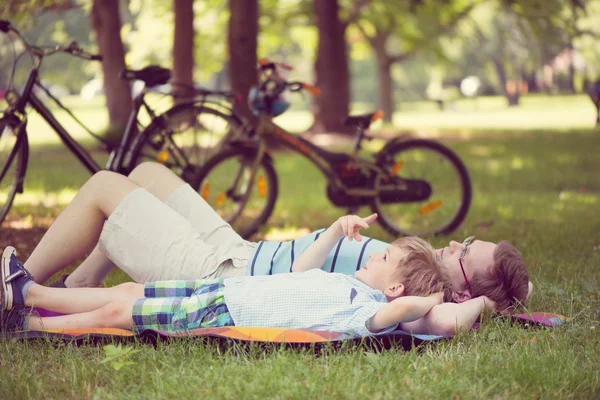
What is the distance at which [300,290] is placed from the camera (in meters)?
3.30

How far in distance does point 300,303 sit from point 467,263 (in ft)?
2.67

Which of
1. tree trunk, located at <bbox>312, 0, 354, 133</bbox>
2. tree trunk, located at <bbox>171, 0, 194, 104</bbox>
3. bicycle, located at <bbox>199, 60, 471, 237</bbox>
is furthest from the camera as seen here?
tree trunk, located at <bbox>312, 0, 354, 133</bbox>

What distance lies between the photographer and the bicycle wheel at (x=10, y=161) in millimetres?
5043

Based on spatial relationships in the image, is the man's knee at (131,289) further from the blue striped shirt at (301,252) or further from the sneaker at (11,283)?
the blue striped shirt at (301,252)

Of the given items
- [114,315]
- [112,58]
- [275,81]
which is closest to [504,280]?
[114,315]

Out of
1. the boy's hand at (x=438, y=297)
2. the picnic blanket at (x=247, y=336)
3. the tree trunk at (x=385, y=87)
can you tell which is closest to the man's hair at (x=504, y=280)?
the boy's hand at (x=438, y=297)

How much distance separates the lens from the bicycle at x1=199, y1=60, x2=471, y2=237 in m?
6.22

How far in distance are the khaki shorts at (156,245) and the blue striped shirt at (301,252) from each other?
85 millimetres

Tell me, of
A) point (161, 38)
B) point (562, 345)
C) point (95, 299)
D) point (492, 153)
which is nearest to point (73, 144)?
point (95, 299)

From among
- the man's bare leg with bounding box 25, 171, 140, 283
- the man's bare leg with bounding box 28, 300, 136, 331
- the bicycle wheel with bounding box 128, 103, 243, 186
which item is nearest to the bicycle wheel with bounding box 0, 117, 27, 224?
the bicycle wheel with bounding box 128, 103, 243, 186

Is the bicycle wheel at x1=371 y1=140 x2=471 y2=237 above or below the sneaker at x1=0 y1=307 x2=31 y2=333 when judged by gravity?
above

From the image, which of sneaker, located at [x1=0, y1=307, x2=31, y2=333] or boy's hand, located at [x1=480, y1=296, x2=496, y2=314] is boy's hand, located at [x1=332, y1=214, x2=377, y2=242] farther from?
sneaker, located at [x1=0, y1=307, x2=31, y2=333]

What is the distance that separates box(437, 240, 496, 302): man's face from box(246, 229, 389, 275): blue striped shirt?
38cm

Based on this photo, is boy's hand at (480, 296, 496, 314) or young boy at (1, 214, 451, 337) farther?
boy's hand at (480, 296, 496, 314)
